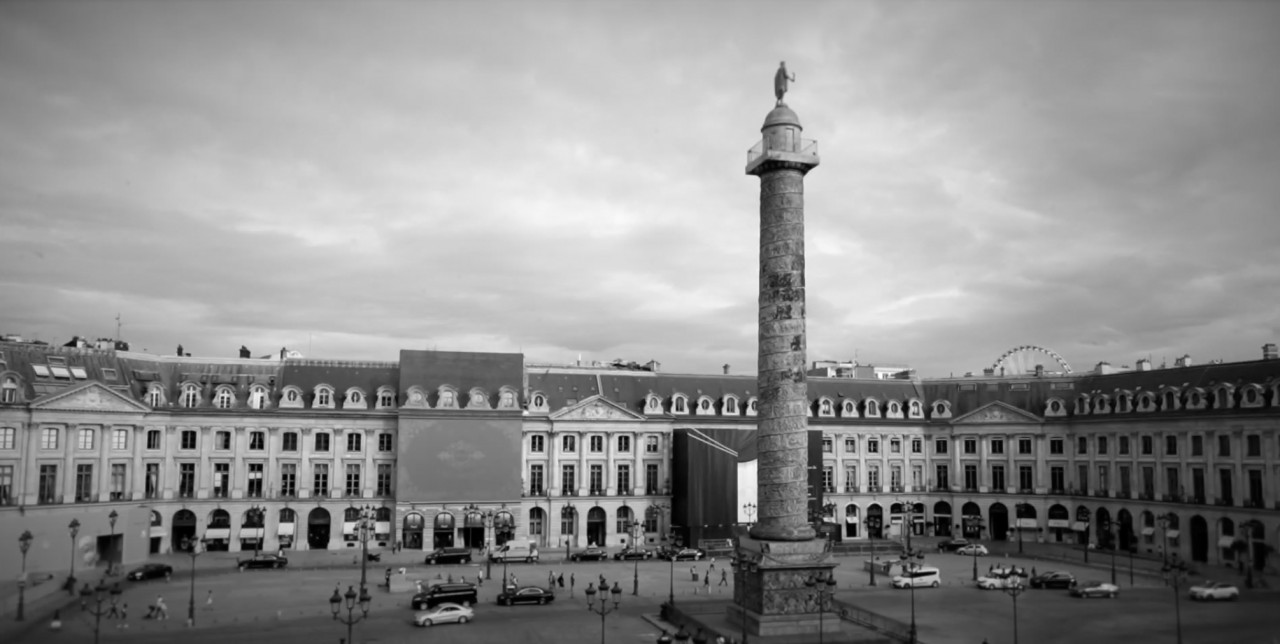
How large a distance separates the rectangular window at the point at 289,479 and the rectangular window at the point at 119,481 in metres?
10.6

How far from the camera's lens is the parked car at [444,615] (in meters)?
47.6

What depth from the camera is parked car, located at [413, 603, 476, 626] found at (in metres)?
47.6

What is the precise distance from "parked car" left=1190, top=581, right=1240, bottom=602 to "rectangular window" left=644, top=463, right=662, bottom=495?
40617 millimetres

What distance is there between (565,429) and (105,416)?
33.0m

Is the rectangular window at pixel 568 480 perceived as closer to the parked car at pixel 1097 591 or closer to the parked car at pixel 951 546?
the parked car at pixel 951 546

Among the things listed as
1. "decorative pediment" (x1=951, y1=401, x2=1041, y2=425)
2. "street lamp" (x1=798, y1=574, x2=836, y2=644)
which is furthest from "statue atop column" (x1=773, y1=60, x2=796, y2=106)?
"decorative pediment" (x1=951, y1=401, x2=1041, y2=425)

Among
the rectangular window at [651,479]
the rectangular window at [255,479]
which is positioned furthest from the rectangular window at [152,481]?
the rectangular window at [651,479]

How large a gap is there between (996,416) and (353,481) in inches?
2122

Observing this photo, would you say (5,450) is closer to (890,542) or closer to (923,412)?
(890,542)

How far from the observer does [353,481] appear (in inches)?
3091

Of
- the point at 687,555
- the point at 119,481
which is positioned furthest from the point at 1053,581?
the point at 119,481

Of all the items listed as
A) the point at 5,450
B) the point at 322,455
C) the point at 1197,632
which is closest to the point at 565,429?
the point at 322,455

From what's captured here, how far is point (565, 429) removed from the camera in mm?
82562

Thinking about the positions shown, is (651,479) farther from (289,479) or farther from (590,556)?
(289,479)
